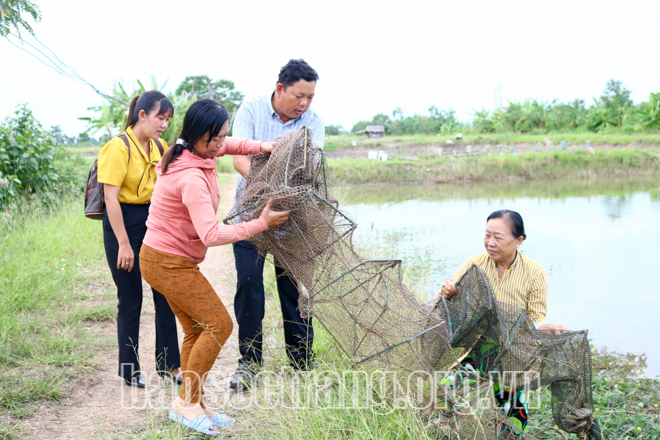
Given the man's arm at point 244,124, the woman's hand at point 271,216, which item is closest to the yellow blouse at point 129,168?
the man's arm at point 244,124

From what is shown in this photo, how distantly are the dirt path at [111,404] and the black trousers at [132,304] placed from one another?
0.14 m

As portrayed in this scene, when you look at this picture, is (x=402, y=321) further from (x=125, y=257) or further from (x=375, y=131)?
(x=375, y=131)

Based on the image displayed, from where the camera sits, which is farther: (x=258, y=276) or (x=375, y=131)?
(x=375, y=131)

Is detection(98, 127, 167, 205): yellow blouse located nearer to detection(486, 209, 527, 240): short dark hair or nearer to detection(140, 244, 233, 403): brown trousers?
detection(140, 244, 233, 403): brown trousers

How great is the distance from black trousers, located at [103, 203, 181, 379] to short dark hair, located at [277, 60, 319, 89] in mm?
1081

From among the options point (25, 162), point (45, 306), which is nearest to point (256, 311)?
point (45, 306)

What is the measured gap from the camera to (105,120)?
1164 centimetres

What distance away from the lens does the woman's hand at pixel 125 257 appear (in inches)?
104

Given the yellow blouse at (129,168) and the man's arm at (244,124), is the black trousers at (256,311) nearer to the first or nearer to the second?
the man's arm at (244,124)

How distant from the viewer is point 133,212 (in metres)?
2.73

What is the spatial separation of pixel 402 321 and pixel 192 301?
0.94m

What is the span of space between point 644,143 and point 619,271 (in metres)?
20.0

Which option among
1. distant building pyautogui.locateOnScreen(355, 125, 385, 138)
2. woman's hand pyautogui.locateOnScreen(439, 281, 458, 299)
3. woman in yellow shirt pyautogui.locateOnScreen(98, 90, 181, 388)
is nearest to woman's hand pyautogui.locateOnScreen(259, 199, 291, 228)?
woman's hand pyautogui.locateOnScreen(439, 281, 458, 299)

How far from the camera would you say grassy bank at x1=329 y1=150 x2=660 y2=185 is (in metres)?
19.9
